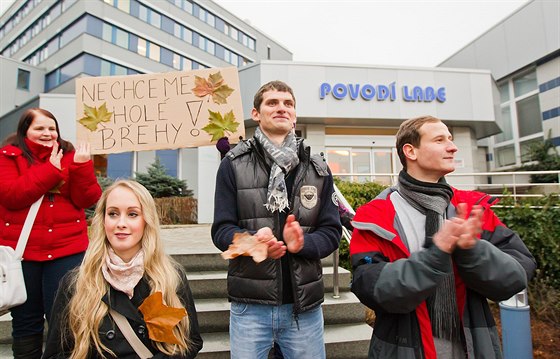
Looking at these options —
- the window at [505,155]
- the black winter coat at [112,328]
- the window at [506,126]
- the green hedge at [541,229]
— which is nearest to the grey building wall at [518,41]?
the window at [506,126]

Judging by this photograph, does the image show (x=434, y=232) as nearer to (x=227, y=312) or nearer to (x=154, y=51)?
(x=227, y=312)

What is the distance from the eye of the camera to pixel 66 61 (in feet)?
78.8

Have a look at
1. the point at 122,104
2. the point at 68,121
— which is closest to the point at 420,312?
the point at 122,104

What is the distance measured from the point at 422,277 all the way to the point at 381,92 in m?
14.4

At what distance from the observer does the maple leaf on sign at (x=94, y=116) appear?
9.08 ft

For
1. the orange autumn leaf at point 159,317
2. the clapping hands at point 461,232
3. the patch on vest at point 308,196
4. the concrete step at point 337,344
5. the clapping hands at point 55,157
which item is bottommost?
the concrete step at point 337,344

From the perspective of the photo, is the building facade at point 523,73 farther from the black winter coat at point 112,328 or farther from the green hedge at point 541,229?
the black winter coat at point 112,328

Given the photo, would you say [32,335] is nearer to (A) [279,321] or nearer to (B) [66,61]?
(A) [279,321]

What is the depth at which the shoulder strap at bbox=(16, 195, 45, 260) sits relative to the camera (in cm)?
199

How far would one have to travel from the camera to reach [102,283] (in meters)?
1.59

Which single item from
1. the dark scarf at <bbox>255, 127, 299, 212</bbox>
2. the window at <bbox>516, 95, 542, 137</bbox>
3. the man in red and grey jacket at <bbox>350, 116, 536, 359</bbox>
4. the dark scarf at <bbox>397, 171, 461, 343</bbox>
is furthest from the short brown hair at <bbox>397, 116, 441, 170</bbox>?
the window at <bbox>516, 95, 542, 137</bbox>

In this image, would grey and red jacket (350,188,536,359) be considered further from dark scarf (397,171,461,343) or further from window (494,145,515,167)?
window (494,145,515,167)

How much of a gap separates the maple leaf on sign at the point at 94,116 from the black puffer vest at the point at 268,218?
4.99 feet

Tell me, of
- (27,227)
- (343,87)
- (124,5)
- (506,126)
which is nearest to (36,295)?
(27,227)
